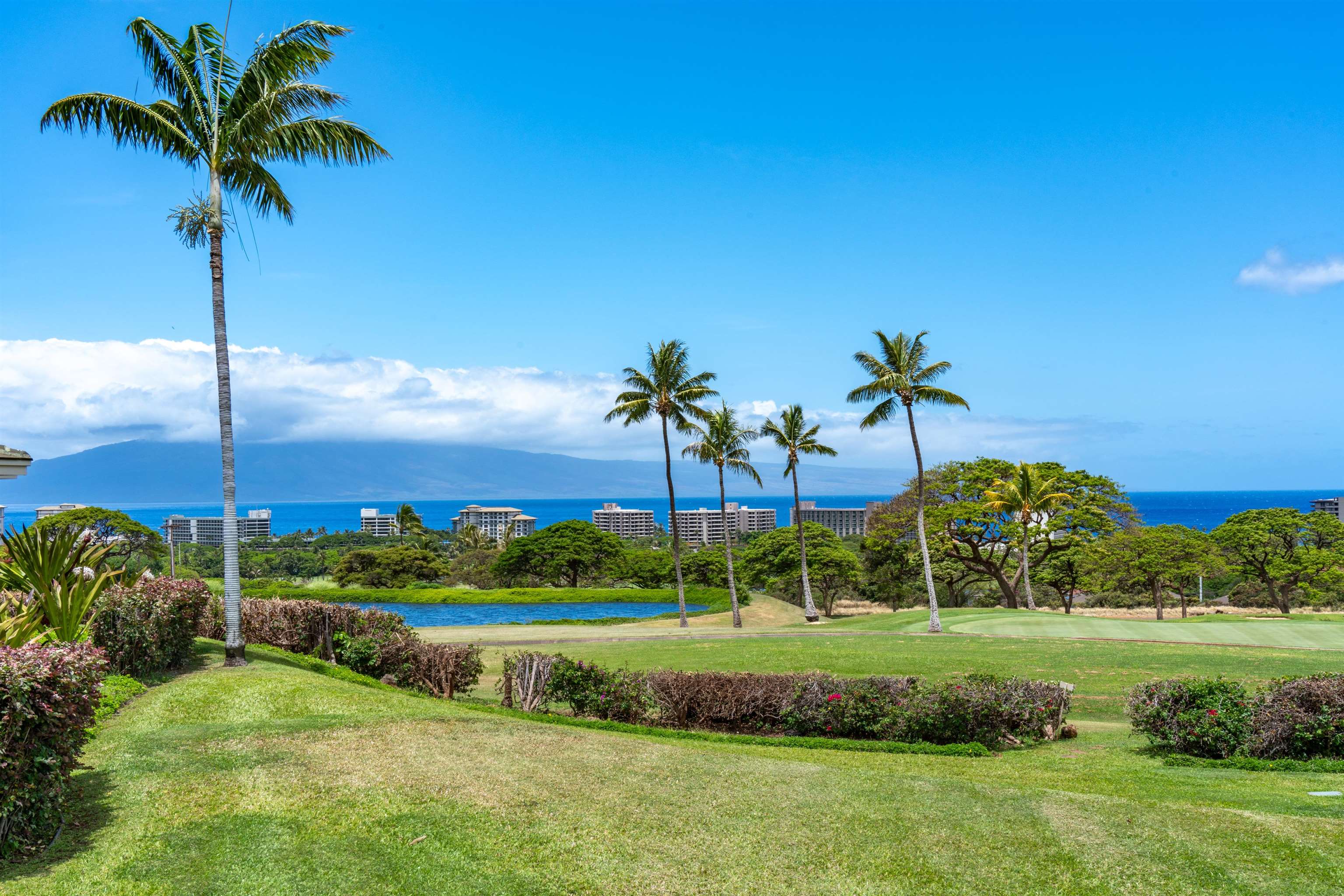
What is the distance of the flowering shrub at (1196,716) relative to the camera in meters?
10.9

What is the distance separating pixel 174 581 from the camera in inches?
572

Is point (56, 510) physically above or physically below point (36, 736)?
above

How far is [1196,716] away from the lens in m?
11.0

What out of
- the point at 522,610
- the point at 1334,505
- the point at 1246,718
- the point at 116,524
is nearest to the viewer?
the point at 1246,718

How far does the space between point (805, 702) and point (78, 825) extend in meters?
9.19

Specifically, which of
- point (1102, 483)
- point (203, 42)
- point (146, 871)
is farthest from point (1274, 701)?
point (1102, 483)

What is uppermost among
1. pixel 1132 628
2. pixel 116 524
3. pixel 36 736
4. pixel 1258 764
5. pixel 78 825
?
pixel 116 524

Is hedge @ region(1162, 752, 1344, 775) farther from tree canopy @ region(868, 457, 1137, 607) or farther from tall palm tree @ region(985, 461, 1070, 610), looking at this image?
tree canopy @ region(868, 457, 1137, 607)

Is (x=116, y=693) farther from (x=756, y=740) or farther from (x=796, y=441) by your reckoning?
(x=796, y=441)

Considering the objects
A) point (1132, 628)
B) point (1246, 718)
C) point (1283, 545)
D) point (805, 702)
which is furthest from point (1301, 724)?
point (1283, 545)

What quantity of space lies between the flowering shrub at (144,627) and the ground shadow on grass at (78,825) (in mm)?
4635

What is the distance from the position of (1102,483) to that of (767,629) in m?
24.2

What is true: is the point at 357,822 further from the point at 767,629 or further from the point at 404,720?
the point at 767,629

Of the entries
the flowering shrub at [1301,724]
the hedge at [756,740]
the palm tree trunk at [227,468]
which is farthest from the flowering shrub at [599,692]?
the flowering shrub at [1301,724]
